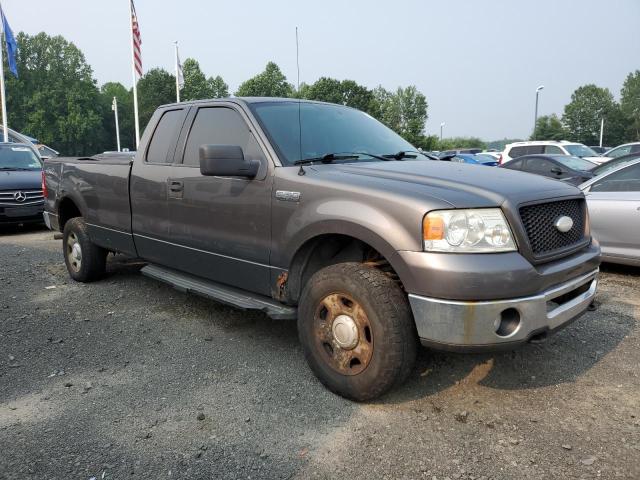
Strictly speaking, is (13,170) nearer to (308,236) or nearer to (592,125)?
(308,236)

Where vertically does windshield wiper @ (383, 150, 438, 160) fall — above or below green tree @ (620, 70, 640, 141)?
below

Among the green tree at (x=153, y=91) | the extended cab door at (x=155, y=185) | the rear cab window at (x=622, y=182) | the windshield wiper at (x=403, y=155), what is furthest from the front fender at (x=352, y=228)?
the green tree at (x=153, y=91)

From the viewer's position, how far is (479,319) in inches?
101

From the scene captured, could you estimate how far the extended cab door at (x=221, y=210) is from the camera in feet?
11.5

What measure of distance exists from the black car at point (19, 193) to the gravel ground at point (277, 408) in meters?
5.75

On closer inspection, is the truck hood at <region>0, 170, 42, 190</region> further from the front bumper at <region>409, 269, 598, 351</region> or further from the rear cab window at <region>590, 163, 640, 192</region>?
the rear cab window at <region>590, 163, 640, 192</region>

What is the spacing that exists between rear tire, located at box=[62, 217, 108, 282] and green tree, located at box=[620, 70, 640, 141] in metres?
95.5

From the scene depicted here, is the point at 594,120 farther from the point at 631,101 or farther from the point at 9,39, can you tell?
the point at 9,39

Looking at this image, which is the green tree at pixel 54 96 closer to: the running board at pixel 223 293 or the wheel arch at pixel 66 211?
the wheel arch at pixel 66 211

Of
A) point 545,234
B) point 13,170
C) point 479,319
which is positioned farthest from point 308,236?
point 13,170

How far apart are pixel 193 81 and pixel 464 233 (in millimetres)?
74126

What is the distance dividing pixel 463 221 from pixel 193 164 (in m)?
2.35

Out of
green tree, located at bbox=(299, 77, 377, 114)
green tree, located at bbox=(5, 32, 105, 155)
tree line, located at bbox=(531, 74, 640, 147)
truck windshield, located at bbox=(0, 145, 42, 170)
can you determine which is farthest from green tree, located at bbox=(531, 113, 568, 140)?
truck windshield, located at bbox=(0, 145, 42, 170)

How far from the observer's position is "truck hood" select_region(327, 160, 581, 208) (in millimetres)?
2736
